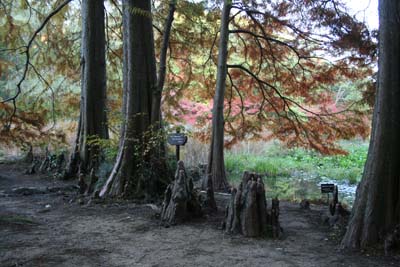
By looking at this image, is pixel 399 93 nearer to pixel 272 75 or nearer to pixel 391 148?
pixel 391 148

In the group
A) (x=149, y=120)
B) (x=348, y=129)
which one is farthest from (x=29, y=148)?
(x=348, y=129)

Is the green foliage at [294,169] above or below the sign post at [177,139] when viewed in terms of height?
below

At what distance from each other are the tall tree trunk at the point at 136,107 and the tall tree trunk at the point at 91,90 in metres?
2.54

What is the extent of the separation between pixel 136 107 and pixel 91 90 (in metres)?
2.97

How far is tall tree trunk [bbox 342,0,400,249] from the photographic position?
4031mm

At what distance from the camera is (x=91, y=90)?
9469 mm

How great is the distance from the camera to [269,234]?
184 inches

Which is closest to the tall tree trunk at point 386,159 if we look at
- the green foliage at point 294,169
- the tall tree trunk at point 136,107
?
the tall tree trunk at point 136,107

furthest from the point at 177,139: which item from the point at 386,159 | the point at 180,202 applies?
the point at 386,159

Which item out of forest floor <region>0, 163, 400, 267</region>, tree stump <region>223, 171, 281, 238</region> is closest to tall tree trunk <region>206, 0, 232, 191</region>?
forest floor <region>0, 163, 400, 267</region>

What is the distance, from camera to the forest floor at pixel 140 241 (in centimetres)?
381

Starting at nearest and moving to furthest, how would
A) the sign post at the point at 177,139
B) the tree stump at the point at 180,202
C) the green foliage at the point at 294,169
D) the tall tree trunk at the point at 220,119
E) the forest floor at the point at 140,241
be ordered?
the forest floor at the point at 140,241 → the tree stump at the point at 180,202 → the sign post at the point at 177,139 → the tall tree trunk at the point at 220,119 → the green foliage at the point at 294,169

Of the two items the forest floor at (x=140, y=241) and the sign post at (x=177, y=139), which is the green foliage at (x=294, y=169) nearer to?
the sign post at (x=177, y=139)

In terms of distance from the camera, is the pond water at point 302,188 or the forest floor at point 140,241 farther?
the pond water at point 302,188
